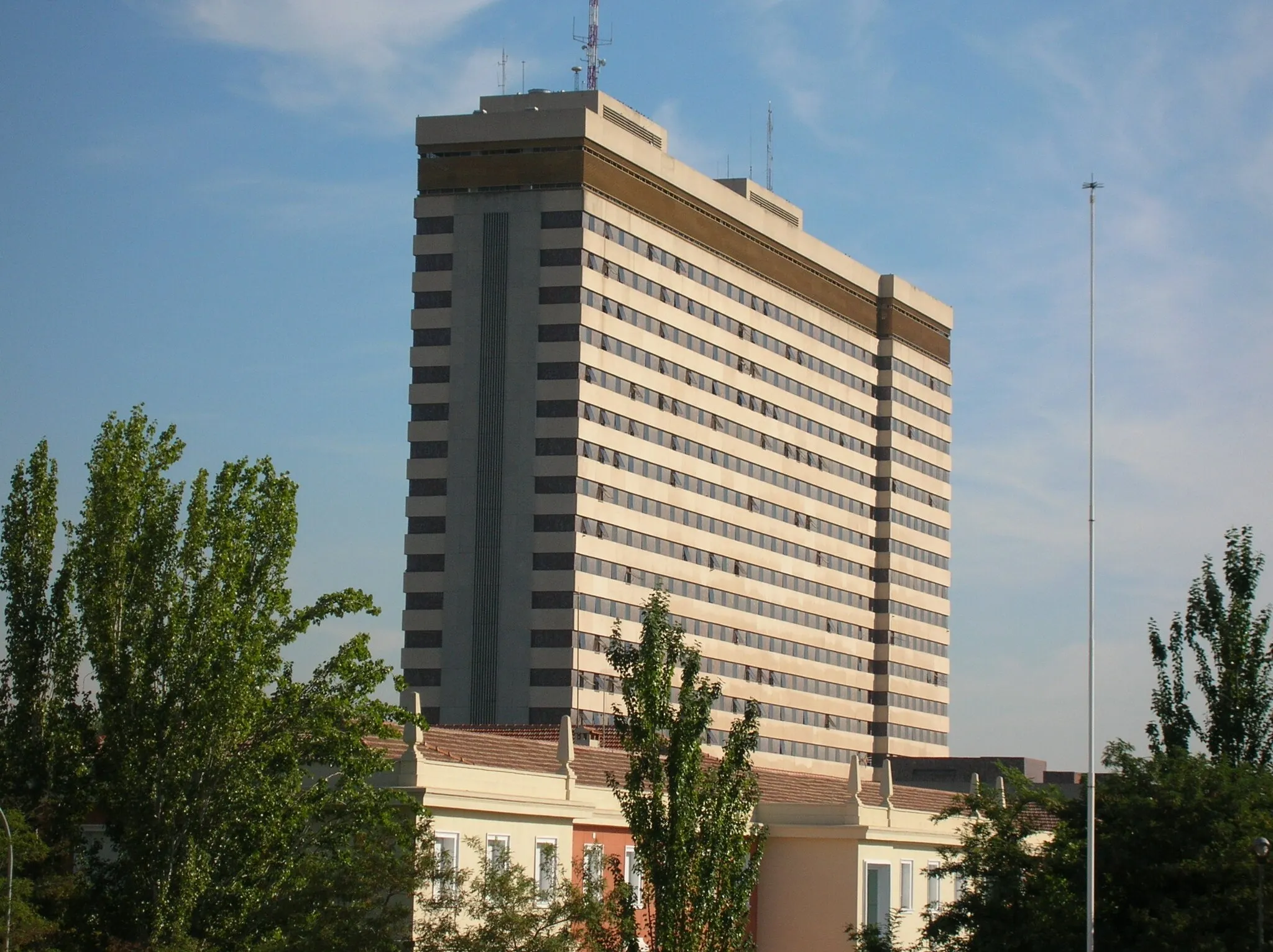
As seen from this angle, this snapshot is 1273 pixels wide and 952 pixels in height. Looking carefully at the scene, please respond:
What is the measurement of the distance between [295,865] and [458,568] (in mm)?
76445

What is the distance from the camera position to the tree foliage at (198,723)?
4275 centimetres

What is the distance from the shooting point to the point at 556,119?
122000 millimetres

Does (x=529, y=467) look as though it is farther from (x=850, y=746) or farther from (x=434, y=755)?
(x=434, y=755)

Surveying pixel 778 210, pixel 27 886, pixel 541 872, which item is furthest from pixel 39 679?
pixel 778 210

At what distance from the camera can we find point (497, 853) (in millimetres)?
44688

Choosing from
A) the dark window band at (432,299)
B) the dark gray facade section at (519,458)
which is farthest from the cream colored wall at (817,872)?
the dark window band at (432,299)

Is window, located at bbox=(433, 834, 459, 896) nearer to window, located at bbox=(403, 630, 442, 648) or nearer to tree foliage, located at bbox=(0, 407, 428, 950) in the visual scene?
tree foliage, located at bbox=(0, 407, 428, 950)

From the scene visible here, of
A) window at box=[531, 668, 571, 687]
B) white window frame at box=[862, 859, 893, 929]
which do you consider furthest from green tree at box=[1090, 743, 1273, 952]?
window at box=[531, 668, 571, 687]

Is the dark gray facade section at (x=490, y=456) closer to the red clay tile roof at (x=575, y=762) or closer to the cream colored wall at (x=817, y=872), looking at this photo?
the red clay tile roof at (x=575, y=762)

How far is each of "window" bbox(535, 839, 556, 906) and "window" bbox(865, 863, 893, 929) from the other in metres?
14.1

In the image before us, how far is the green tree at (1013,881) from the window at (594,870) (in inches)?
316

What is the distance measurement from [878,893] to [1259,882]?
808 inches

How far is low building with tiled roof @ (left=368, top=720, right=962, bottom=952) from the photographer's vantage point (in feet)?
154

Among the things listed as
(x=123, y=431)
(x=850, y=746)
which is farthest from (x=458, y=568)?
(x=123, y=431)
